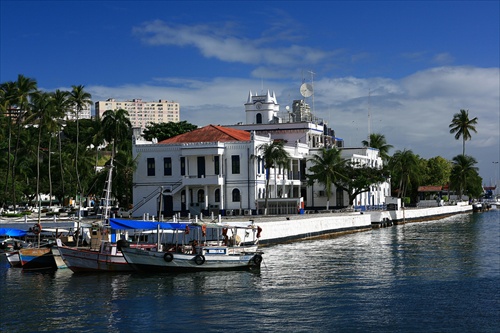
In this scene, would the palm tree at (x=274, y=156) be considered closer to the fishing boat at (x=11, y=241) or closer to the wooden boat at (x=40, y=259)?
the fishing boat at (x=11, y=241)

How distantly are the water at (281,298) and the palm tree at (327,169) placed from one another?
39.2 metres

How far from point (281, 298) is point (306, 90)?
83.4m

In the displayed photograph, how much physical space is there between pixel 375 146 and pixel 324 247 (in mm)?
70426

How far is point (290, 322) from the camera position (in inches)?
1244

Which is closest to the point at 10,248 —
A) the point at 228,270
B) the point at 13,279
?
the point at 13,279

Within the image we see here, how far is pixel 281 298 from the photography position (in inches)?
1460

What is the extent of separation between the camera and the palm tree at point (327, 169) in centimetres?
9481

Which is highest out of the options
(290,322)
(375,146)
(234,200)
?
(375,146)

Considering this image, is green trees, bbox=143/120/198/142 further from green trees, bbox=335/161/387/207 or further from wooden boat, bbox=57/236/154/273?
wooden boat, bbox=57/236/154/273

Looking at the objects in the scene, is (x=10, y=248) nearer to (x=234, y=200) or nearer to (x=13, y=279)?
(x=13, y=279)

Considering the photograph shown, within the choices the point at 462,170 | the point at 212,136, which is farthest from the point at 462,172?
the point at 212,136

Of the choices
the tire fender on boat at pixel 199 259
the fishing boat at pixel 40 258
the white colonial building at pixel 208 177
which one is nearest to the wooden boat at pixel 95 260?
the fishing boat at pixel 40 258

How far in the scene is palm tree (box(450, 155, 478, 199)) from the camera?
150 m

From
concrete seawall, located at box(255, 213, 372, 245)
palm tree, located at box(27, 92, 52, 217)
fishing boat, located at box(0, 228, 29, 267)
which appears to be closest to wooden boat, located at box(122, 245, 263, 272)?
fishing boat, located at box(0, 228, 29, 267)
